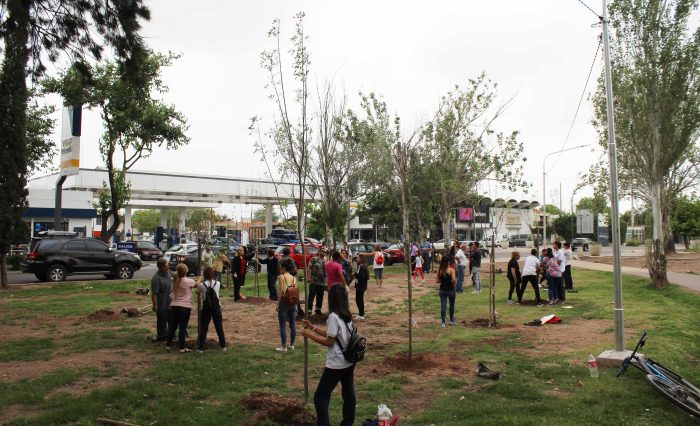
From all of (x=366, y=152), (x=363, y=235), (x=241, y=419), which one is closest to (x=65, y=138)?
(x=366, y=152)

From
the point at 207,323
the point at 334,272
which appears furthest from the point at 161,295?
the point at 334,272

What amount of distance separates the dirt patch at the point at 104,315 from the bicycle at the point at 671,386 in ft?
35.0

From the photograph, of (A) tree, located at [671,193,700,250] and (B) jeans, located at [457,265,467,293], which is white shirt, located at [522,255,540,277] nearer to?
(B) jeans, located at [457,265,467,293]

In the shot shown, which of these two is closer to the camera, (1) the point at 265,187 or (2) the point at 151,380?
(2) the point at 151,380

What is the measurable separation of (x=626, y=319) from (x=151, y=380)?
33.6ft

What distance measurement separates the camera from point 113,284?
19.5 metres

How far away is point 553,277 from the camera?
50.5 feet

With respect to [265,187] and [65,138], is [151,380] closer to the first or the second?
[65,138]

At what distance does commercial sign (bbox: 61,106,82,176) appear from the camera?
2214cm

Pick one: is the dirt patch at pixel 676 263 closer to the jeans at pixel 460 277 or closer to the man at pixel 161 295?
the jeans at pixel 460 277

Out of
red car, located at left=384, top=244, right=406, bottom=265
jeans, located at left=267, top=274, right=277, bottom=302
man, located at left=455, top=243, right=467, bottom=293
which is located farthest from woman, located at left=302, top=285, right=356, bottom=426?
red car, located at left=384, top=244, right=406, bottom=265

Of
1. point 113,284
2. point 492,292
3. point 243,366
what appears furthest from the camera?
point 113,284

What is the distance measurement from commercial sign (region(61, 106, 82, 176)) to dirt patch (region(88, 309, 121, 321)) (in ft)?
38.7

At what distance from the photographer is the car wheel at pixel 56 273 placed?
19922 millimetres
